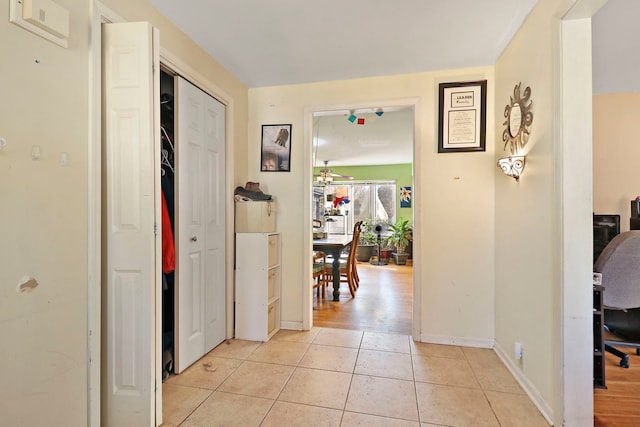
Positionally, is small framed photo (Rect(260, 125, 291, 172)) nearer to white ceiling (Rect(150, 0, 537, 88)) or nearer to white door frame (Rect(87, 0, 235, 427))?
white ceiling (Rect(150, 0, 537, 88))

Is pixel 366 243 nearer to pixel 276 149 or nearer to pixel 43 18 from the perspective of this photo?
pixel 276 149

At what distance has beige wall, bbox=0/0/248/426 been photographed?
3.78ft

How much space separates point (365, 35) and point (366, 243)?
5796 millimetres

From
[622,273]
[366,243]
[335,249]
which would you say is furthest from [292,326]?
[366,243]

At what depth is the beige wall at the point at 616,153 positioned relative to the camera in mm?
3105

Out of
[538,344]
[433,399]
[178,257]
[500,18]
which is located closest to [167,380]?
[178,257]

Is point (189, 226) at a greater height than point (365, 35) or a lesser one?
lesser

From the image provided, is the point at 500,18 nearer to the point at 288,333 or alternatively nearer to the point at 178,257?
the point at 178,257

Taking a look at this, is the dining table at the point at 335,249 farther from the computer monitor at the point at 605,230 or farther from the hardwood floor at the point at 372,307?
the computer monitor at the point at 605,230

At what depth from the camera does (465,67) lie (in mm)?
2604

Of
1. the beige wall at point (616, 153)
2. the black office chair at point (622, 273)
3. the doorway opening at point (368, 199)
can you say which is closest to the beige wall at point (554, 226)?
the black office chair at point (622, 273)

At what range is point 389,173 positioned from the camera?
765 cm

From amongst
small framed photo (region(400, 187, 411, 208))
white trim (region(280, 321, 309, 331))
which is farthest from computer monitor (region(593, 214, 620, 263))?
small framed photo (region(400, 187, 411, 208))

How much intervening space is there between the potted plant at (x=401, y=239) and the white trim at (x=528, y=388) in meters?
4.49
